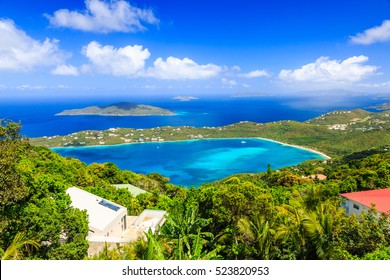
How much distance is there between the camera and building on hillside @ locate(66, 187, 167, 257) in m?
8.95

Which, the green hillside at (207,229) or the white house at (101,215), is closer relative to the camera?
the green hillside at (207,229)

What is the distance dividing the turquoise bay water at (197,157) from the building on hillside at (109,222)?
33781 millimetres

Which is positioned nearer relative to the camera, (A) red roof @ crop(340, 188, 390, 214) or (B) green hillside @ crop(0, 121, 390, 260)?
(B) green hillside @ crop(0, 121, 390, 260)

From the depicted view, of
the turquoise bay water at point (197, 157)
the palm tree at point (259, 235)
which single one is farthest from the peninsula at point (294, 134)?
the palm tree at point (259, 235)

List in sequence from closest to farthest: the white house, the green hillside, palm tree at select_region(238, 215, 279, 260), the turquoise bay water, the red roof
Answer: the green hillside, palm tree at select_region(238, 215, 279, 260), the white house, the red roof, the turquoise bay water

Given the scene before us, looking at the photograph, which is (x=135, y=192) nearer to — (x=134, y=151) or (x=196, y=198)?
(x=196, y=198)

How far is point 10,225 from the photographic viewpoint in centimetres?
586

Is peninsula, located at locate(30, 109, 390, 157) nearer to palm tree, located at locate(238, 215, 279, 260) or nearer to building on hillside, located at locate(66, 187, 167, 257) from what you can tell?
building on hillside, located at locate(66, 187, 167, 257)

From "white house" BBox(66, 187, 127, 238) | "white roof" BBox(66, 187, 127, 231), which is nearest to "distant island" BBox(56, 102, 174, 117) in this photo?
"white roof" BBox(66, 187, 127, 231)

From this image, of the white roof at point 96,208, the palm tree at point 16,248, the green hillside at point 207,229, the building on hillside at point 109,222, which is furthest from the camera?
the white roof at point 96,208

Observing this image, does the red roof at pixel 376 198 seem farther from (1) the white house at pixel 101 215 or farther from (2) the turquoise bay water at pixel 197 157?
(2) the turquoise bay water at pixel 197 157

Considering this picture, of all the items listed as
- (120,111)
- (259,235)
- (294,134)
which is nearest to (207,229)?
(259,235)

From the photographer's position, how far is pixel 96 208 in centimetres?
1097

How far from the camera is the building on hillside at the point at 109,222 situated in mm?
8945
